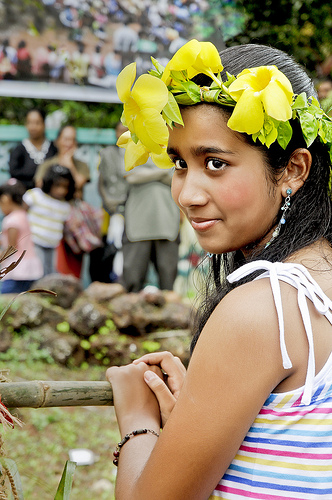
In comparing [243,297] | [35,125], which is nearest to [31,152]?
[35,125]

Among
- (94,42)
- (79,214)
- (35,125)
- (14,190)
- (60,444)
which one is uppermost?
(94,42)

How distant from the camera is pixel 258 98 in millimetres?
1416

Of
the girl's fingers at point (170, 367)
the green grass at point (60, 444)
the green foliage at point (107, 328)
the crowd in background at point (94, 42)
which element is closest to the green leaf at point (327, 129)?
the girl's fingers at point (170, 367)

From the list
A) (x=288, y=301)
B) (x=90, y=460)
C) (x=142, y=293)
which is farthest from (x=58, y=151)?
(x=288, y=301)

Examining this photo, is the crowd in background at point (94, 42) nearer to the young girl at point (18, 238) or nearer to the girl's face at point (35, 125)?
the girl's face at point (35, 125)

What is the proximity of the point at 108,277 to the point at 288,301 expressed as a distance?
20.0 feet

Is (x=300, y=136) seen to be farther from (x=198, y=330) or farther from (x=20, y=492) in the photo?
(x=20, y=492)

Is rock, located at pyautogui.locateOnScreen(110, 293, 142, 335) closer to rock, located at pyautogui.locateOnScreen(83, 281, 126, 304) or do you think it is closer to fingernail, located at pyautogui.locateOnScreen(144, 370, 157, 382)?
rock, located at pyautogui.locateOnScreen(83, 281, 126, 304)

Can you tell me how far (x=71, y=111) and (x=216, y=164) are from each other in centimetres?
677

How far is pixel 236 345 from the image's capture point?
118cm

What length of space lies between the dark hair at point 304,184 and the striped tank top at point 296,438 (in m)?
0.21

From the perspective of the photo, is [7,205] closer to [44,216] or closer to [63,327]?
[44,216]

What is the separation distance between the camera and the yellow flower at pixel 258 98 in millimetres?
1384

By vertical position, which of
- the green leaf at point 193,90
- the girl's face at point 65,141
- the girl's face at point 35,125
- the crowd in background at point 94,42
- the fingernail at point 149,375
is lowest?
the girl's face at point 65,141
